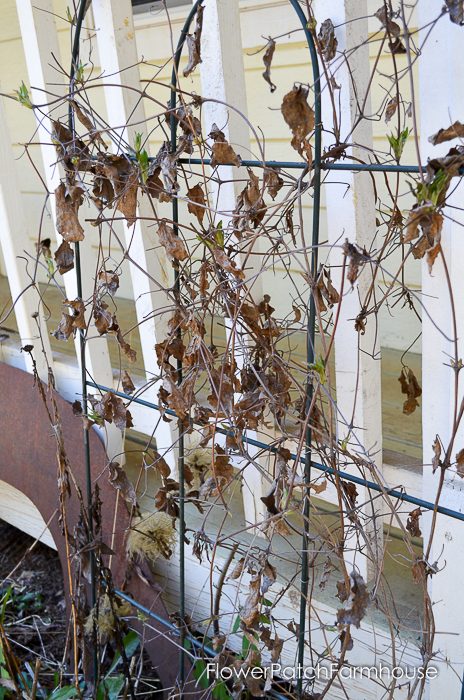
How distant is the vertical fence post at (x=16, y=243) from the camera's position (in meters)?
2.04

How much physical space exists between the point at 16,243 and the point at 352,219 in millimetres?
1175

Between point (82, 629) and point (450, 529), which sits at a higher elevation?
point (450, 529)

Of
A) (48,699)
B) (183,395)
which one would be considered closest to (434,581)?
(183,395)

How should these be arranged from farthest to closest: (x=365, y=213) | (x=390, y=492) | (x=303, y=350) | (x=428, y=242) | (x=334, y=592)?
1. (x=303, y=350)
2. (x=334, y=592)
3. (x=365, y=213)
4. (x=390, y=492)
5. (x=428, y=242)

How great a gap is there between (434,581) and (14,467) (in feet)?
4.44

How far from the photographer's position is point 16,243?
212cm

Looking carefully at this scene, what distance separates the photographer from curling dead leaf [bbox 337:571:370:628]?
3.41 ft

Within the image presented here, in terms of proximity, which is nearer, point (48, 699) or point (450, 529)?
point (450, 529)

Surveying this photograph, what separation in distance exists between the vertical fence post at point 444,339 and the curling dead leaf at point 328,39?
134 mm

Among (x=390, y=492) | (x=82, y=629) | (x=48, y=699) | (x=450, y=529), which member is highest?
(x=390, y=492)

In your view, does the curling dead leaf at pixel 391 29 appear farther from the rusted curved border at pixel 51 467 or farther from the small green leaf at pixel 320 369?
the rusted curved border at pixel 51 467

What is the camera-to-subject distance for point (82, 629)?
173 cm

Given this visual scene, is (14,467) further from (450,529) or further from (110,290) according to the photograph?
(450,529)

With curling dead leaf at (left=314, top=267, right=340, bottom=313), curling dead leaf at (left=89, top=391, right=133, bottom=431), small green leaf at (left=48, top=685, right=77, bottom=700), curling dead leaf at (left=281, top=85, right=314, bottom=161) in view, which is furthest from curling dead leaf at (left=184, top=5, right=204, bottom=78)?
small green leaf at (left=48, top=685, right=77, bottom=700)
